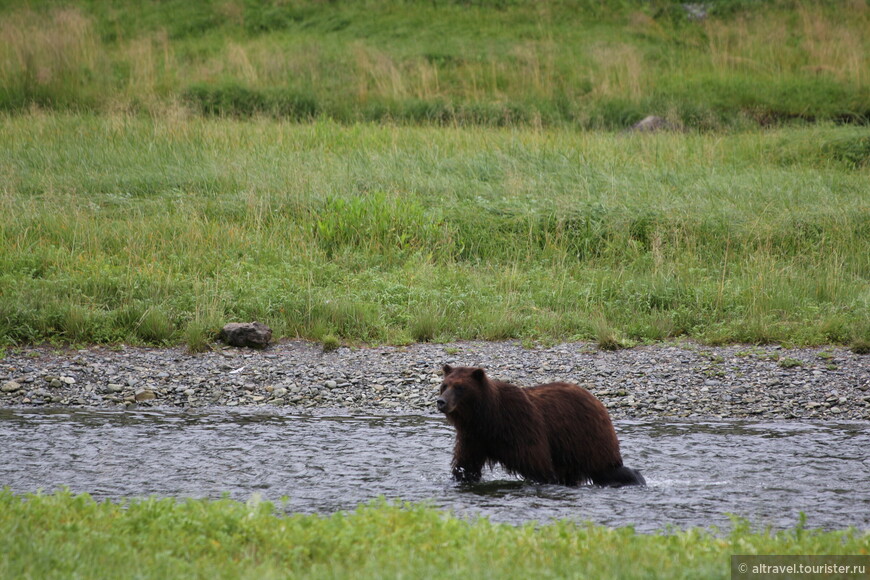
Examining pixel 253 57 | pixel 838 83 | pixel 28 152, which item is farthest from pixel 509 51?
pixel 28 152

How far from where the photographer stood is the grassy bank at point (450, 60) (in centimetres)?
2130

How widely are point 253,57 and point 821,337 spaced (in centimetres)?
1781

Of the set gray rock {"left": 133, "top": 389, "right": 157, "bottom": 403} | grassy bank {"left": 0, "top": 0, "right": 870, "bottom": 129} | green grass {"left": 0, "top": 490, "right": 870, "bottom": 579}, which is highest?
grassy bank {"left": 0, "top": 0, "right": 870, "bottom": 129}

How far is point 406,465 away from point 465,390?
1.10m

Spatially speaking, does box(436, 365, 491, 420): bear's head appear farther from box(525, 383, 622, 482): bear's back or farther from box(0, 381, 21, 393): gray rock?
box(0, 381, 21, 393): gray rock

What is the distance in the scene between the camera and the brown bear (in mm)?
6832

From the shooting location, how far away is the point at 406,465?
7.48 metres

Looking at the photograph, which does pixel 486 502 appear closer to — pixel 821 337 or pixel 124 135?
pixel 821 337

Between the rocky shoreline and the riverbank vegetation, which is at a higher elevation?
the riverbank vegetation

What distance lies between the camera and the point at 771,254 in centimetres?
1349

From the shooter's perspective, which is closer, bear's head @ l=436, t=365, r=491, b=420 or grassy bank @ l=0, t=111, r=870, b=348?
bear's head @ l=436, t=365, r=491, b=420

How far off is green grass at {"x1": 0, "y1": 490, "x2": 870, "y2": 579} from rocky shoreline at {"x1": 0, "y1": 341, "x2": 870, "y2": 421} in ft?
12.5

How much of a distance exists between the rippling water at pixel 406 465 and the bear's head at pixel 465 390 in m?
0.62

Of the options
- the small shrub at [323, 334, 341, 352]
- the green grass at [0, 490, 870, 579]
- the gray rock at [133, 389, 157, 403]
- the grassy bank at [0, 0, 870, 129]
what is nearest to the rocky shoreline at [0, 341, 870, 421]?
the gray rock at [133, 389, 157, 403]
